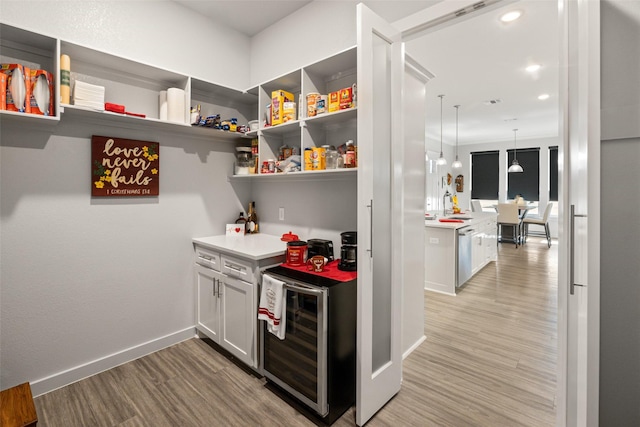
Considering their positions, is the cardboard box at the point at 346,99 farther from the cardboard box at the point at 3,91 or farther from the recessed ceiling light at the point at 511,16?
the cardboard box at the point at 3,91

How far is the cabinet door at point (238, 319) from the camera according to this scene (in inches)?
84.0

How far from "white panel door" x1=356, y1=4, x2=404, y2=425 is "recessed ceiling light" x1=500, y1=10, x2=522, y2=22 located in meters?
1.38

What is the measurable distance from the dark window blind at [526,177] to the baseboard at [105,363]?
9.77m

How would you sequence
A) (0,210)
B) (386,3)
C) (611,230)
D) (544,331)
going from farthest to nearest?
1. (544,331)
2. (386,3)
3. (0,210)
4. (611,230)

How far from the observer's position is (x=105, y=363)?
225cm

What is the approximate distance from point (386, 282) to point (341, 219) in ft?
2.10

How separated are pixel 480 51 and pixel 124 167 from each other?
379 centimetres

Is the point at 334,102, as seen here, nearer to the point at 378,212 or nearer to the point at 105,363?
the point at 378,212

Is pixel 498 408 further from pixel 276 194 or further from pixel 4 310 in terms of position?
pixel 4 310

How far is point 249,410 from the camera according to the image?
185 cm

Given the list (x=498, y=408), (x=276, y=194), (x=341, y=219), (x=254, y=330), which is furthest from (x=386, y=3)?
(x=498, y=408)

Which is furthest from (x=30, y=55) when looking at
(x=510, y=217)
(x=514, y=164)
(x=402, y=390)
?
(x=514, y=164)

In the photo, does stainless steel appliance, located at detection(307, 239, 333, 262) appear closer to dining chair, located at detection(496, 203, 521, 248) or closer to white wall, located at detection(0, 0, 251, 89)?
white wall, located at detection(0, 0, 251, 89)

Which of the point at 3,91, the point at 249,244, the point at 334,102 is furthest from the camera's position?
the point at 249,244
